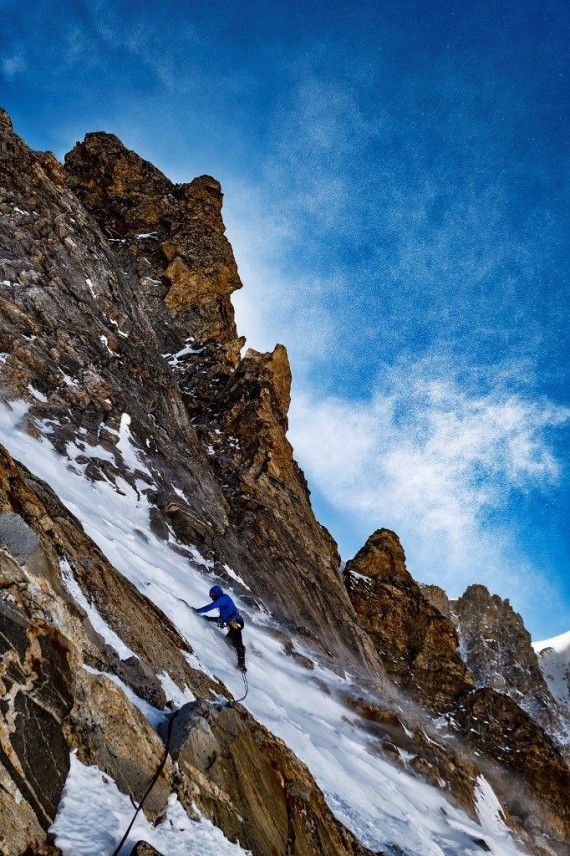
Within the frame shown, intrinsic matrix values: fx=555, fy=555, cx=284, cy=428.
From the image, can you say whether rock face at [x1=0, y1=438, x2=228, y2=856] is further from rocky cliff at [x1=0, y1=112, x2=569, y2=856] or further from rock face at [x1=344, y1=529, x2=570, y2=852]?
rock face at [x1=344, y1=529, x2=570, y2=852]

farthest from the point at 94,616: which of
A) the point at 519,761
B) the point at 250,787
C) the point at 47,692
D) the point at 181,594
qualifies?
the point at 519,761

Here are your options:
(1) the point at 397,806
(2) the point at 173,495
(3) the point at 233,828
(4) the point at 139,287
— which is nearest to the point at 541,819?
(1) the point at 397,806

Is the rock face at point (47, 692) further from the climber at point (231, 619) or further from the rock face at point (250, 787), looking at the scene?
the climber at point (231, 619)

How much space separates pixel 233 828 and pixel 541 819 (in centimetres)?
3745

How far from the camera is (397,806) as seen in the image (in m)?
12.7

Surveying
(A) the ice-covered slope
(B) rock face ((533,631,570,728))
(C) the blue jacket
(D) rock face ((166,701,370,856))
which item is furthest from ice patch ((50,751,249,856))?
(A) the ice-covered slope

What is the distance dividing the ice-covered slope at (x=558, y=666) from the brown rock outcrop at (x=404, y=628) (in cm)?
11382

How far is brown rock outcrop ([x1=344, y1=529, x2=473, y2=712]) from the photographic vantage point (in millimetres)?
44500

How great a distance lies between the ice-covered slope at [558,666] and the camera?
143575 mm

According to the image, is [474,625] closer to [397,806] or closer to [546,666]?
[546,666]

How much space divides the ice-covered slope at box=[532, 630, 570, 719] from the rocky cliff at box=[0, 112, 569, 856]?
397ft

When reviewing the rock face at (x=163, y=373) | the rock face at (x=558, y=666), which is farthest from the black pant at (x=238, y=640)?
the rock face at (x=558, y=666)

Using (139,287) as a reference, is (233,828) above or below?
below

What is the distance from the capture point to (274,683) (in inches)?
541
